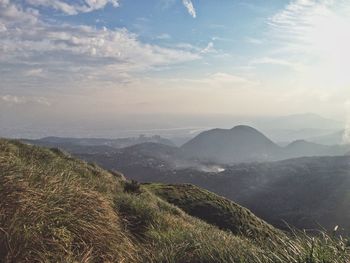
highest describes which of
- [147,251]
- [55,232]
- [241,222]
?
[55,232]

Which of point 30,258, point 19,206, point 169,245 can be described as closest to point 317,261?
point 169,245

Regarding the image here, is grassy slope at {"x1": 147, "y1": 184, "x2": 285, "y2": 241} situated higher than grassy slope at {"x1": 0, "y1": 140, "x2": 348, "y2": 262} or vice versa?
grassy slope at {"x1": 0, "y1": 140, "x2": 348, "y2": 262}

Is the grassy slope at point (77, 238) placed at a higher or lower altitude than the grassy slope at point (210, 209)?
higher

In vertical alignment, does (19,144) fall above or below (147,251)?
above

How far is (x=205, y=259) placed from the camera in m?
7.74

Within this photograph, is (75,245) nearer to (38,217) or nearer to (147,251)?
(38,217)

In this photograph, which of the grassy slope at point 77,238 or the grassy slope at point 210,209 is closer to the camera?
the grassy slope at point 77,238

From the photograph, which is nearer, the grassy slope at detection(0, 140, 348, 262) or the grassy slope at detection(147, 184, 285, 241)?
the grassy slope at detection(0, 140, 348, 262)

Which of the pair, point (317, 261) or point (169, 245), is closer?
point (317, 261)

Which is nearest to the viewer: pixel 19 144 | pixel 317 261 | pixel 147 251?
pixel 317 261

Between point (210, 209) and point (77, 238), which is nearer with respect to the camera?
point (77, 238)

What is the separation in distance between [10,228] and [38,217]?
0.64m

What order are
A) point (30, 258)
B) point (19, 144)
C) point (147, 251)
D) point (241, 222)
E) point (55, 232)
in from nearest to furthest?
point (30, 258) < point (55, 232) < point (147, 251) < point (19, 144) < point (241, 222)

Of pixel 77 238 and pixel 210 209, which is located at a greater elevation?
pixel 77 238
